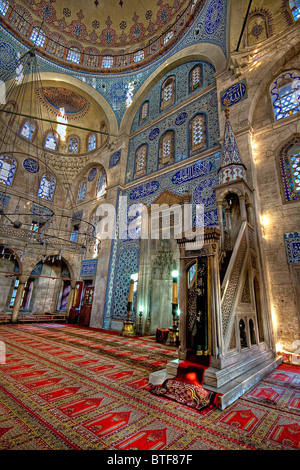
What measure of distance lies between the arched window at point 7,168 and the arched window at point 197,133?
8268 millimetres

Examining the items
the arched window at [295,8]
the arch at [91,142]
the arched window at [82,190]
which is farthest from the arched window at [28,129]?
the arched window at [295,8]

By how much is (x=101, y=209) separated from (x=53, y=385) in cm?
753

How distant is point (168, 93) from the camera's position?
26.8ft

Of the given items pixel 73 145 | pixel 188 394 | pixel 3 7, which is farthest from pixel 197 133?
pixel 3 7

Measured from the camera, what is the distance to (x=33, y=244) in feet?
29.6

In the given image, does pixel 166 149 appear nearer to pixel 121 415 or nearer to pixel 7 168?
pixel 121 415

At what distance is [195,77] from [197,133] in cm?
236

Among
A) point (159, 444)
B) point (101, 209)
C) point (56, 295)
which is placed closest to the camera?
point (159, 444)

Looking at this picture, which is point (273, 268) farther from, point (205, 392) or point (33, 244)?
point (33, 244)

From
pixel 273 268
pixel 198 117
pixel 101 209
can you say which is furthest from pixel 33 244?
pixel 273 268

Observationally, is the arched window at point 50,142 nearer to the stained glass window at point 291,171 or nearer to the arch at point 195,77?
the arch at point 195,77

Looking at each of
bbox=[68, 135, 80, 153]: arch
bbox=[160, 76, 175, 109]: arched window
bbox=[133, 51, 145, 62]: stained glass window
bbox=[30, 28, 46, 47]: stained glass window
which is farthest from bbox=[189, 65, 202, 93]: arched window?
bbox=[30, 28, 46, 47]: stained glass window

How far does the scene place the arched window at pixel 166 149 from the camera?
23.5 feet

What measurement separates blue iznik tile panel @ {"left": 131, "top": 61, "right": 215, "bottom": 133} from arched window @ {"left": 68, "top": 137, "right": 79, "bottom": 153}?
4.16 metres
